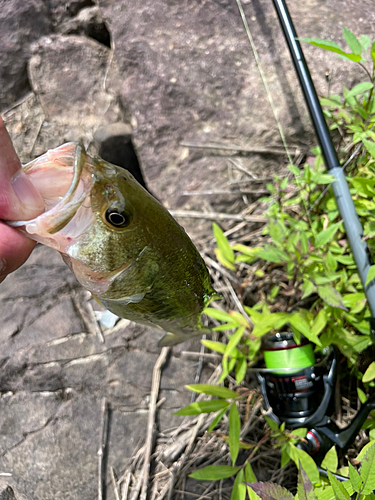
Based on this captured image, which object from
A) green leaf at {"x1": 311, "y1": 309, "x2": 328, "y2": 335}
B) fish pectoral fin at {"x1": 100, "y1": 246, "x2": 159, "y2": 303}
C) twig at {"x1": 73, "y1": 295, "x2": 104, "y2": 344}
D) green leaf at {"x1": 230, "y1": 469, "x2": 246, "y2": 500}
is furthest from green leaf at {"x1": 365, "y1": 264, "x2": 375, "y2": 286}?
twig at {"x1": 73, "y1": 295, "x2": 104, "y2": 344}

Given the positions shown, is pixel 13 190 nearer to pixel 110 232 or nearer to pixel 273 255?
pixel 110 232

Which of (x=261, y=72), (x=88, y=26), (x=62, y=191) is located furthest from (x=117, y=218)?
(x=88, y=26)

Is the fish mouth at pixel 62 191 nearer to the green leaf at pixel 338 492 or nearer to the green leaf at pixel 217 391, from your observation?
the green leaf at pixel 338 492

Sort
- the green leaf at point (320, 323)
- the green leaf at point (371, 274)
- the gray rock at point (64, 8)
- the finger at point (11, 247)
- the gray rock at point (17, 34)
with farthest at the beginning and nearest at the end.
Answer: the gray rock at point (64, 8) < the gray rock at point (17, 34) < the green leaf at point (320, 323) < the green leaf at point (371, 274) < the finger at point (11, 247)

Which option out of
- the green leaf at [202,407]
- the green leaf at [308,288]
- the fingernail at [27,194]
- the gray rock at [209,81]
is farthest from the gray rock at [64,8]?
the green leaf at [202,407]

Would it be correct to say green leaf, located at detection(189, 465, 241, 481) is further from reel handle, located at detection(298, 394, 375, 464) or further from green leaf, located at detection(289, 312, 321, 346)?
green leaf, located at detection(289, 312, 321, 346)

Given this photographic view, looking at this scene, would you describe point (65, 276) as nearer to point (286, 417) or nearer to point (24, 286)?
point (24, 286)

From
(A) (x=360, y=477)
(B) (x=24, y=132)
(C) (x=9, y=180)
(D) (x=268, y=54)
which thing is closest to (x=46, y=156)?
(C) (x=9, y=180)
